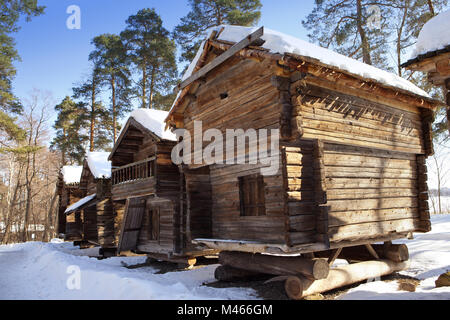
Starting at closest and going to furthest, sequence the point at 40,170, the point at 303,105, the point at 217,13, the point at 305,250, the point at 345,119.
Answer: the point at 305,250, the point at 303,105, the point at 345,119, the point at 217,13, the point at 40,170

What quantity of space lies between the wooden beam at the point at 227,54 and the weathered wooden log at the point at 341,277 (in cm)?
577

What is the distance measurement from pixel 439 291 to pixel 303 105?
499 centimetres

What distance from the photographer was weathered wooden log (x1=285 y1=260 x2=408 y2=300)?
306 inches

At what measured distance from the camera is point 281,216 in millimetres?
8195

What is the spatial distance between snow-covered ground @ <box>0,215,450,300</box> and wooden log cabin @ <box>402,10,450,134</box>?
4437 mm

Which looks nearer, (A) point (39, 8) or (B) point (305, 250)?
(B) point (305, 250)

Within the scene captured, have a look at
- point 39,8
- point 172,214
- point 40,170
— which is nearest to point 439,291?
point 172,214

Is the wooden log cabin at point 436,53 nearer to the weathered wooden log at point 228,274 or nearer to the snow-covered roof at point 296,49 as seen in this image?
the snow-covered roof at point 296,49

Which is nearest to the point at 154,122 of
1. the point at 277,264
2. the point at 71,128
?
the point at 277,264

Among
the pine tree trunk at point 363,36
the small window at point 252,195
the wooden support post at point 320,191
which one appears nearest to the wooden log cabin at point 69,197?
the small window at point 252,195

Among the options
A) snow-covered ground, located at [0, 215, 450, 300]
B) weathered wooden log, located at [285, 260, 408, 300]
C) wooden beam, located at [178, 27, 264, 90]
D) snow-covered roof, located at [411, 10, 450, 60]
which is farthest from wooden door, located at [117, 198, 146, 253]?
snow-covered roof, located at [411, 10, 450, 60]

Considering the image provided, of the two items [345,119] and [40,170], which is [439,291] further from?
[40,170]

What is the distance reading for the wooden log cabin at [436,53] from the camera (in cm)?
690
